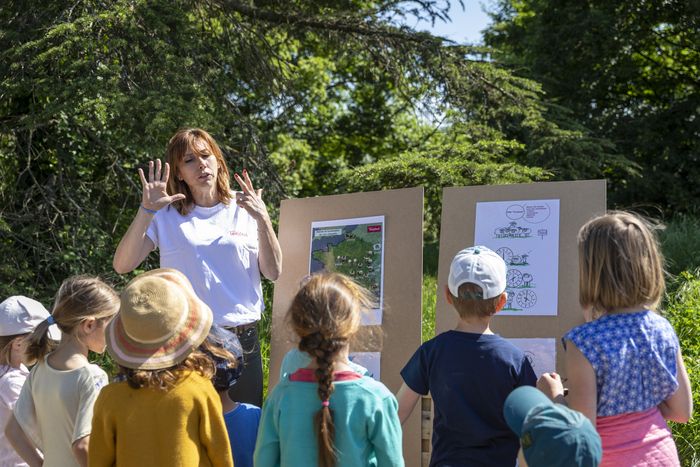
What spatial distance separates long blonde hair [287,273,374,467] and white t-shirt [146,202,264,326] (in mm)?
939

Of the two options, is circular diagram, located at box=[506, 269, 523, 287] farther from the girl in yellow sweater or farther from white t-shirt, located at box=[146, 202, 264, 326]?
the girl in yellow sweater

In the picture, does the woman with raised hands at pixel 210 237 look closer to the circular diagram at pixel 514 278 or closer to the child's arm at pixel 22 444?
the child's arm at pixel 22 444

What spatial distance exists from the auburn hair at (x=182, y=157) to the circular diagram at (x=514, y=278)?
4.28 feet

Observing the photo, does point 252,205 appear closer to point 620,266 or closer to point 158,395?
point 158,395

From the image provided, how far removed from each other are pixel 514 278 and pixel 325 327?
1.59m

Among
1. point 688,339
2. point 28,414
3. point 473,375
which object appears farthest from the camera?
point 688,339

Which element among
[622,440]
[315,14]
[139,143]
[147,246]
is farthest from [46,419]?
[315,14]

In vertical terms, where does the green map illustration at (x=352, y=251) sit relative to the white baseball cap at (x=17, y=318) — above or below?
above

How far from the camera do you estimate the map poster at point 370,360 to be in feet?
11.9

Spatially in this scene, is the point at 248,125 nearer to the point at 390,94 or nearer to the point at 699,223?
the point at 699,223

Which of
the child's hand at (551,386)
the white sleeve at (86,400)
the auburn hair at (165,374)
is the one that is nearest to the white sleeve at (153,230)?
the white sleeve at (86,400)

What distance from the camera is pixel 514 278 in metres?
3.48

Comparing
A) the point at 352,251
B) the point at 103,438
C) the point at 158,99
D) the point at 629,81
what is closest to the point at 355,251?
the point at 352,251

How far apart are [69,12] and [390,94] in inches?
298
